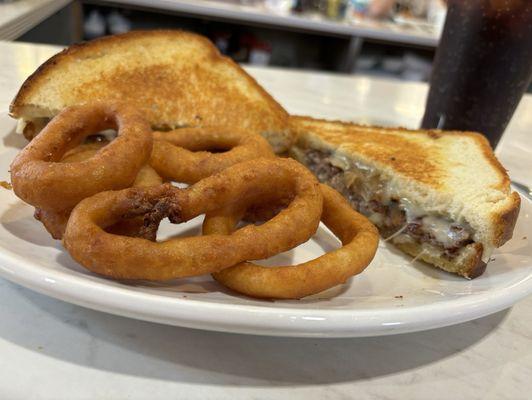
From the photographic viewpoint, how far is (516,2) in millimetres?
1840

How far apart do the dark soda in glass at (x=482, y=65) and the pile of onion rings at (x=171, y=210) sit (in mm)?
1107

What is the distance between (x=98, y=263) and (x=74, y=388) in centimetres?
21

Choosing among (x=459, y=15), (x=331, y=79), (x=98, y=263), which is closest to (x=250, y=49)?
(x=331, y=79)

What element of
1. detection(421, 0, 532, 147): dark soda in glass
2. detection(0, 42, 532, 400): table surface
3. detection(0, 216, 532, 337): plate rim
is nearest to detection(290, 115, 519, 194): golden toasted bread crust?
detection(421, 0, 532, 147): dark soda in glass

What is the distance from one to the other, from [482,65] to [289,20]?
3523mm

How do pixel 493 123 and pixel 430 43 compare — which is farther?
pixel 430 43

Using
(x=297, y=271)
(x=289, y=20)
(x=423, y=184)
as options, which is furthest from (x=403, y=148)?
(x=289, y=20)

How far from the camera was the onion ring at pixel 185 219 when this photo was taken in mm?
881

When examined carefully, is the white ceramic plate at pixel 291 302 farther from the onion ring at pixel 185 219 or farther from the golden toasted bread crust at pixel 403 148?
the golden toasted bread crust at pixel 403 148

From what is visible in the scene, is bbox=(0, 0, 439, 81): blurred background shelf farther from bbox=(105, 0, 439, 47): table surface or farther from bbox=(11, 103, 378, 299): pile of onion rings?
bbox=(11, 103, 378, 299): pile of onion rings

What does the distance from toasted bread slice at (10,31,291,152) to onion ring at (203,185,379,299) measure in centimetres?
66

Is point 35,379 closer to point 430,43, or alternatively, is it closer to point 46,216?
point 46,216

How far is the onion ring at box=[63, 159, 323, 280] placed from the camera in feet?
2.89

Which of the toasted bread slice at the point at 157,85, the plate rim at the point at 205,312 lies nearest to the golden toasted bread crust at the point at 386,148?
the toasted bread slice at the point at 157,85
